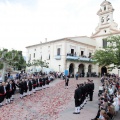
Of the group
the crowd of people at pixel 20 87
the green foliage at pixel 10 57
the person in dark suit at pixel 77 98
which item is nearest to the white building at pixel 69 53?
the green foliage at pixel 10 57

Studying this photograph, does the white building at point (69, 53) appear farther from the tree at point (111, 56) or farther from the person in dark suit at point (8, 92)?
the person in dark suit at point (8, 92)

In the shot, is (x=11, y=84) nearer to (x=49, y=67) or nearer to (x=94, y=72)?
(x=49, y=67)

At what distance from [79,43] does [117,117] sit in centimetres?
3138

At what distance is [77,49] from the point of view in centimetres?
3875

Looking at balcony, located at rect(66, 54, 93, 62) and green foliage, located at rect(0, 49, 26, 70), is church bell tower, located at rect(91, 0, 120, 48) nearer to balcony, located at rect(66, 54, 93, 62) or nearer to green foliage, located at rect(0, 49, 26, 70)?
balcony, located at rect(66, 54, 93, 62)

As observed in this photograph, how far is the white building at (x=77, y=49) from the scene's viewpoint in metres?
36.6

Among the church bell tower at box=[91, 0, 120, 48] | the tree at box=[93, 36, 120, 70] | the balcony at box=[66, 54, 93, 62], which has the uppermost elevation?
the church bell tower at box=[91, 0, 120, 48]

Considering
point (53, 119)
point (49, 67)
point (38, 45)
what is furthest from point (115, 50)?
point (38, 45)

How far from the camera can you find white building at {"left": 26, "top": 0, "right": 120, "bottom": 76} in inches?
1442

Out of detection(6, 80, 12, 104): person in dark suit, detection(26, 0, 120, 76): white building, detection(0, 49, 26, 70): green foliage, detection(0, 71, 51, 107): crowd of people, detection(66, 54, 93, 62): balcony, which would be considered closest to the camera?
detection(0, 71, 51, 107): crowd of people

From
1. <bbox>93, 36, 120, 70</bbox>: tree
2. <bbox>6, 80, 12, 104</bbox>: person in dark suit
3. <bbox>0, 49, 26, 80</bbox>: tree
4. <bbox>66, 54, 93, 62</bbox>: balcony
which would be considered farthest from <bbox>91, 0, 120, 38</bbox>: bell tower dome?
<bbox>6, 80, 12, 104</bbox>: person in dark suit

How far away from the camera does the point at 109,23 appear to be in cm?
4106

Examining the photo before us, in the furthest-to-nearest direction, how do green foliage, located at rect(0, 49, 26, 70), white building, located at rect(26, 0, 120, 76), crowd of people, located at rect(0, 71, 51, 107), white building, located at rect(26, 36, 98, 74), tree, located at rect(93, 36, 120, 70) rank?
white building, located at rect(26, 0, 120, 76), white building, located at rect(26, 36, 98, 74), green foliage, located at rect(0, 49, 26, 70), tree, located at rect(93, 36, 120, 70), crowd of people, located at rect(0, 71, 51, 107)

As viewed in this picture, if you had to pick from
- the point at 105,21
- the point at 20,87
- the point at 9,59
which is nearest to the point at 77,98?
the point at 20,87
